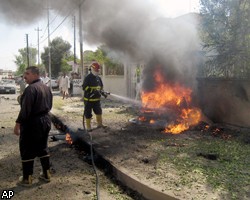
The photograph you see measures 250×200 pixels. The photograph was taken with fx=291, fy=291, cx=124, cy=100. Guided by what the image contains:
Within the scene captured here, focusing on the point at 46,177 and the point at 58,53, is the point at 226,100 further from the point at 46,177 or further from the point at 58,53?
the point at 58,53

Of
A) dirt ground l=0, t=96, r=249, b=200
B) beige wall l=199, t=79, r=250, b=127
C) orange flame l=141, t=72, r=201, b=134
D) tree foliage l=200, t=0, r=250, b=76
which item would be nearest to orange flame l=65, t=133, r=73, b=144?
dirt ground l=0, t=96, r=249, b=200

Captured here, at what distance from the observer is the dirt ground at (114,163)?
161 inches

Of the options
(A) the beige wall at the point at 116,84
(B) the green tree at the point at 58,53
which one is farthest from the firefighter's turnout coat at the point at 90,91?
(B) the green tree at the point at 58,53

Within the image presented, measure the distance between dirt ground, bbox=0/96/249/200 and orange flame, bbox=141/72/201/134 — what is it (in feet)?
3.56

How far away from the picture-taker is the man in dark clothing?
4371mm

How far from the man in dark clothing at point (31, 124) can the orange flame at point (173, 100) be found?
15.4 feet

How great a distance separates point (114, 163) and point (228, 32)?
15.2ft

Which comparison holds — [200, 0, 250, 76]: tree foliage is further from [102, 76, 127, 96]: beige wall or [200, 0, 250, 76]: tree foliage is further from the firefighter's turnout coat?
[102, 76, 127, 96]: beige wall

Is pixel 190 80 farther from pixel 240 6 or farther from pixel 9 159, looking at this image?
pixel 9 159

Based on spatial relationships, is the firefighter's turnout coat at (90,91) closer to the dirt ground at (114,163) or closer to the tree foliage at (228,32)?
the dirt ground at (114,163)

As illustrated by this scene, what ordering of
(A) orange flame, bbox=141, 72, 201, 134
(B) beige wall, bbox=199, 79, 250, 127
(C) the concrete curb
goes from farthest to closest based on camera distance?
1. (A) orange flame, bbox=141, 72, 201, 134
2. (B) beige wall, bbox=199, 79, 250, 127
3. (C) the concrete curb

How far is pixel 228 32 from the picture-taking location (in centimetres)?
748

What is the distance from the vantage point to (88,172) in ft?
16.8

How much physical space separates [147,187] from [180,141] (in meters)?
2.82
